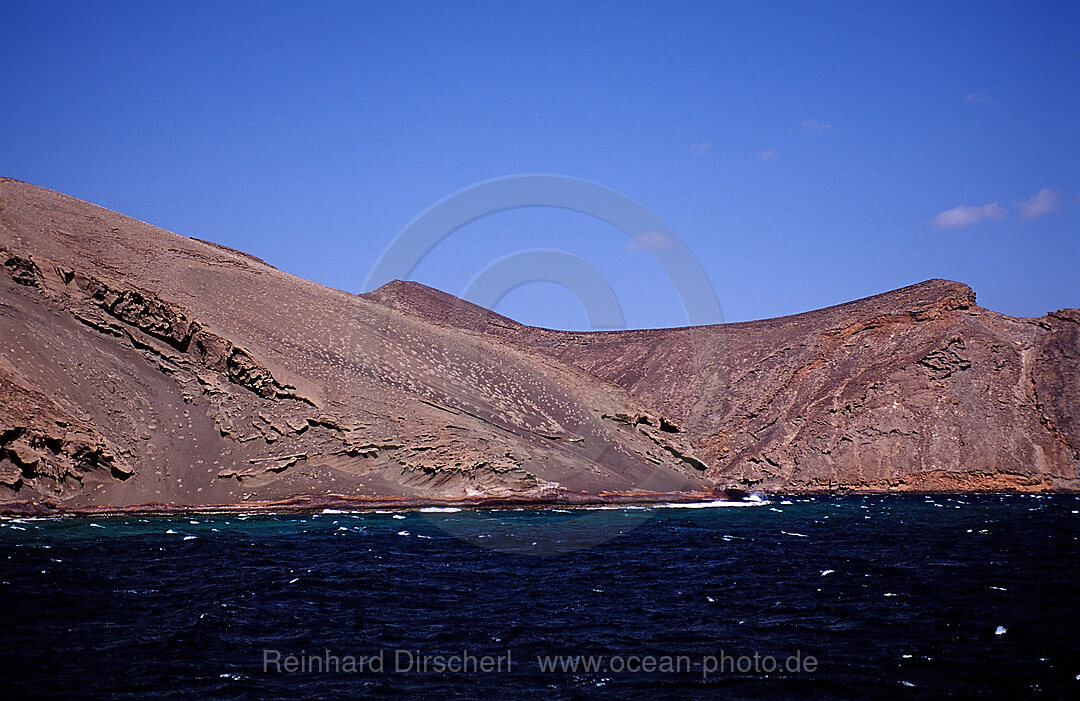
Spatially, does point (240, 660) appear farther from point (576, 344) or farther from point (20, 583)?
point (576, 344)

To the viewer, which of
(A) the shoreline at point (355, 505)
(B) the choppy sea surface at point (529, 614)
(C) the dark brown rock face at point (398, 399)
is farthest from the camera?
(C) the dark brown rock face at point (398, 399)

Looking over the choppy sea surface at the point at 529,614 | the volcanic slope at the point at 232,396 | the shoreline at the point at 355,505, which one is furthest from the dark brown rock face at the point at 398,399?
the choppy sea surface at the point at 529,614

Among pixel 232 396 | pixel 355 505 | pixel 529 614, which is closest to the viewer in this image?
pixel 529 614

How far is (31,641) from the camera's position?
51.1 feet

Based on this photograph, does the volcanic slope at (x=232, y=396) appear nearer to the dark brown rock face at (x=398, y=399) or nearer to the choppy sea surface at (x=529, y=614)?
the dark brown rock face at (x=398, y=399)

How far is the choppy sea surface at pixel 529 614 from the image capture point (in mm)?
13828

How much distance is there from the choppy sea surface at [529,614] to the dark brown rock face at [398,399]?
1121 centimetres

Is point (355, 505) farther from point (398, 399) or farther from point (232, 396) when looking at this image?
point (232, 396)

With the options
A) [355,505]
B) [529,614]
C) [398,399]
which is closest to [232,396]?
[398,399]

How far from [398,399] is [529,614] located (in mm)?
35780

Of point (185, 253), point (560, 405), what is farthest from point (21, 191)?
point (560, 405)

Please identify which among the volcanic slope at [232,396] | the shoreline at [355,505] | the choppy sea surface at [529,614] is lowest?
the shoreline at [355,505]

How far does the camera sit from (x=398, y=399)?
176ft

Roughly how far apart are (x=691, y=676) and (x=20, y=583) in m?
15.7
